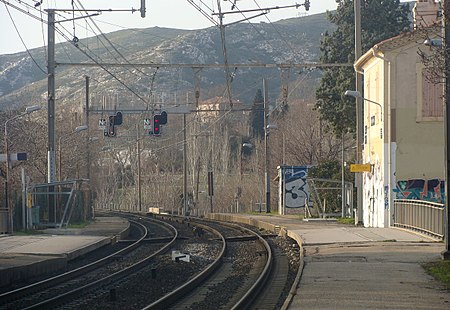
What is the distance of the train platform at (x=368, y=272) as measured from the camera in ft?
48.8

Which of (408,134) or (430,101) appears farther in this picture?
(408,134)

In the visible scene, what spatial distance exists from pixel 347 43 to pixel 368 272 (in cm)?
3531

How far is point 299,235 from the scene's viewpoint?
3147 centimetres

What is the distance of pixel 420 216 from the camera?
2850cm

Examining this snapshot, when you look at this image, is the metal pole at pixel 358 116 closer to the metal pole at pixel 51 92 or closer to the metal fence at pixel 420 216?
the metal fence at pixel 420 216

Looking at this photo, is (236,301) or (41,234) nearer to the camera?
(236,301)

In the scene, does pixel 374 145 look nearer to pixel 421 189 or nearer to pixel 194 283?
pixel 421 189

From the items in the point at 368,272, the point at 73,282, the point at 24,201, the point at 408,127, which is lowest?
the point at 73,282

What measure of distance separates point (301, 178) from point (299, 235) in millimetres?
27183

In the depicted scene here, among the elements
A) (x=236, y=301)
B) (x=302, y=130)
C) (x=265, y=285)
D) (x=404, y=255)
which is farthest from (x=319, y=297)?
(x=302, y=130)

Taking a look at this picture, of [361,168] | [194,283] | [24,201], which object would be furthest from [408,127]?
[194,283]

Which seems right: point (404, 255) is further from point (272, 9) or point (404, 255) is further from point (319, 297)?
point (272, 9)

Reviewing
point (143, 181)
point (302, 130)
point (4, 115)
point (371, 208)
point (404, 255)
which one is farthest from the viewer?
point (143, 181)

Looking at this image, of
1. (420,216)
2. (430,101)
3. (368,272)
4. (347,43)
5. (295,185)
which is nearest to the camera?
(368,272)
